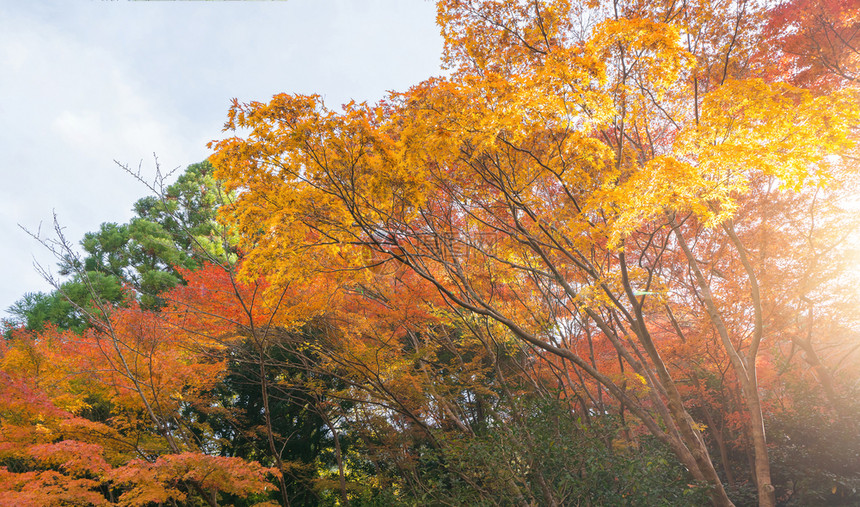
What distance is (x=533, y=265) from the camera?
24.3 ft

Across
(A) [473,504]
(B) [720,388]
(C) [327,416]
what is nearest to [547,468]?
Result: (A) [473,504]

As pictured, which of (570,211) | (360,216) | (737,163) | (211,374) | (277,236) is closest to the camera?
(737,163)

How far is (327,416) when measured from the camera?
403 inches

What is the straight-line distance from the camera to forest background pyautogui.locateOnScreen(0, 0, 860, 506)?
16.6 ft

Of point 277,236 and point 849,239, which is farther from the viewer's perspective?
point 849,239

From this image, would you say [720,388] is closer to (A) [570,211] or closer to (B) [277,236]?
(A) [570,211]

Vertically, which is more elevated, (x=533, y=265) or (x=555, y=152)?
(x=555, y=152)

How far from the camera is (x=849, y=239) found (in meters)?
8.96

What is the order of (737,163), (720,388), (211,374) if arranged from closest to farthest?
1. (737,163)
2. (211,374)
3. (720,388)

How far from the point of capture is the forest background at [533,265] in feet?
16.6

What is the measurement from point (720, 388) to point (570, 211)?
7.79 m

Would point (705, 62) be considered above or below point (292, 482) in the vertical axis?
above

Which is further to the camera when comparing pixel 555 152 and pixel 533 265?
pixel 533 265

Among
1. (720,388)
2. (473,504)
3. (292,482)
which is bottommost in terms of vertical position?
(473,504)
